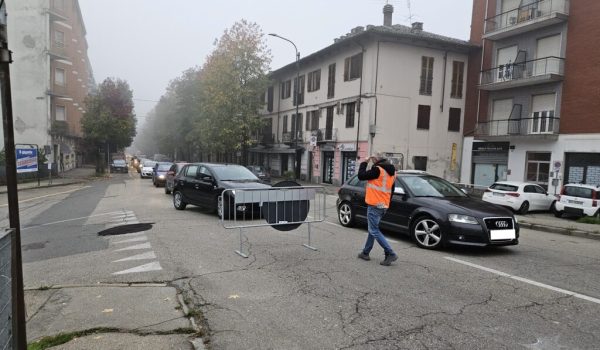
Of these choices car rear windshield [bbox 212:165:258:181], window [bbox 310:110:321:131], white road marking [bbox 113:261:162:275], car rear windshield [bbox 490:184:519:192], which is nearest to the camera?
white road marking [bbox 113:261:162:275]

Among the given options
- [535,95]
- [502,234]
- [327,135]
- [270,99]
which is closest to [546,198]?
[535,95]

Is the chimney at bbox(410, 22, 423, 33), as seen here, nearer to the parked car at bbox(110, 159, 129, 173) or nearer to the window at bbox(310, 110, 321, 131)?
the window at bbox(310, 110, 321, 131)

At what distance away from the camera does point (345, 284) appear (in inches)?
217

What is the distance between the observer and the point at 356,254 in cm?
723

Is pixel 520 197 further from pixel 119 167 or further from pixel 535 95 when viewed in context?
pixel 119 167

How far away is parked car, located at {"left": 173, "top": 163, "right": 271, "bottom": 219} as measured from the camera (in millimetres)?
11570

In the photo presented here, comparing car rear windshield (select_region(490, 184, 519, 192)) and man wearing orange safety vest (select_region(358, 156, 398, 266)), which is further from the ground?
man wearing orange safety vest (select_region(358, 156, 398, 266))

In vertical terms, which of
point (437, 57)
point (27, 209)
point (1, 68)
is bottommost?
point (27, 209)

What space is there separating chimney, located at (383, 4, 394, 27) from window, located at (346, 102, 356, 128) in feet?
24.7

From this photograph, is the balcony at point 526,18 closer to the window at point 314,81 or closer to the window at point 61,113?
the window at point 314,81

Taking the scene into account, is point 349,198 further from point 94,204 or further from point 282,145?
point 282,145

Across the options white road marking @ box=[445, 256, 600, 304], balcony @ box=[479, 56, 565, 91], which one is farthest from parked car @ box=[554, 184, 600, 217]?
white road marking @ box=[445, 256, 600, 304]

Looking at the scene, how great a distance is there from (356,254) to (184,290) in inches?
122

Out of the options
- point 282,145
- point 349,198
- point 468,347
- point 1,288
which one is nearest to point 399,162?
point 282,145
